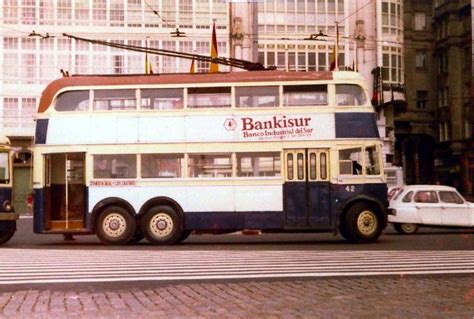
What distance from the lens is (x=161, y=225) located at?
20156 millimetres

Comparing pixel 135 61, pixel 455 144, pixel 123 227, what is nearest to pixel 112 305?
pixel 123 227

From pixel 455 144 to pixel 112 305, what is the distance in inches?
2420

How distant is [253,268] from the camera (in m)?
12.7

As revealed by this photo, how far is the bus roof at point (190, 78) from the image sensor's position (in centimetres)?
2052

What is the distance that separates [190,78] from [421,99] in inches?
2080

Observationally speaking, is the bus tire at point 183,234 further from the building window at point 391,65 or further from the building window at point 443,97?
the building window at point 443,97

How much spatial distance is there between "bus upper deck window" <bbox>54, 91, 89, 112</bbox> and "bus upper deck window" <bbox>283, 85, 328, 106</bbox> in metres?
5.40

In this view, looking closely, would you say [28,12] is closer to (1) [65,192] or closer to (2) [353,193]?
(1) [65,192]

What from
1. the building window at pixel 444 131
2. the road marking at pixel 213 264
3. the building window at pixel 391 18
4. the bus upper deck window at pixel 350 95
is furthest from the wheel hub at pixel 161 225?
the building window at pixel 444 131

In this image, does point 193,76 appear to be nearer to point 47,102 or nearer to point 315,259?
point 47,102

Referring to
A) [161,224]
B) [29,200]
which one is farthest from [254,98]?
[29,200]

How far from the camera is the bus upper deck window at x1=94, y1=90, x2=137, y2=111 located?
20703 mm

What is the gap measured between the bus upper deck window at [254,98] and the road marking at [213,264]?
5.16m

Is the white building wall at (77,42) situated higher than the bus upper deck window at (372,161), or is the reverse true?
the white building wall at (77,42)
